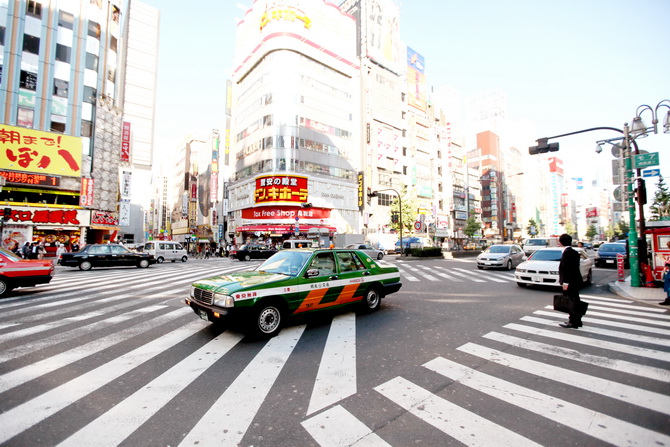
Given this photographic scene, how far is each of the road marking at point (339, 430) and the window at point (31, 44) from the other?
4278 centimetres

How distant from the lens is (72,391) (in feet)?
11.4

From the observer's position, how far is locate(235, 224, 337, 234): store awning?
40.4 metres

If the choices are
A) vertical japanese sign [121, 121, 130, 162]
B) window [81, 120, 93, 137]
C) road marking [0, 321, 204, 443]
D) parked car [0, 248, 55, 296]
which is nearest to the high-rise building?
window [81, 120, 93, 137]

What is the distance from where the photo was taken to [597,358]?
14.5ft

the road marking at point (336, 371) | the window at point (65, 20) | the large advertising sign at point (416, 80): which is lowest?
the road marking at point (336, 371)

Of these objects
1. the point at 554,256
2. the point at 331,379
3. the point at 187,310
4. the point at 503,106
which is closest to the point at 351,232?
the point at 554,256

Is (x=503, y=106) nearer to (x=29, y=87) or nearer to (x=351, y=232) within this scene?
(x=351, y=232)

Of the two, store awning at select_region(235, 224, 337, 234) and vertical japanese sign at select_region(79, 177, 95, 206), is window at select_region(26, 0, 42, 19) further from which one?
store awning at select_region(235, 224, 337, 234)

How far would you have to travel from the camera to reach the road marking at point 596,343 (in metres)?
4.54

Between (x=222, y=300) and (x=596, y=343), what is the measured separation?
6.13 meters

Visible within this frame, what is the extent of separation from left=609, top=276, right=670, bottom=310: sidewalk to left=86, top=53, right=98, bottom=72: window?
4532cm

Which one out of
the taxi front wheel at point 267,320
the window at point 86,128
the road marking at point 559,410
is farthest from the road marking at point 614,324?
the window at point 86,128

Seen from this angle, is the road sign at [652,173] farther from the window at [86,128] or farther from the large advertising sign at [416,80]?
the large advertising sign at [416,80]

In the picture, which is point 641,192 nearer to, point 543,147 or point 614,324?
point 543,147
